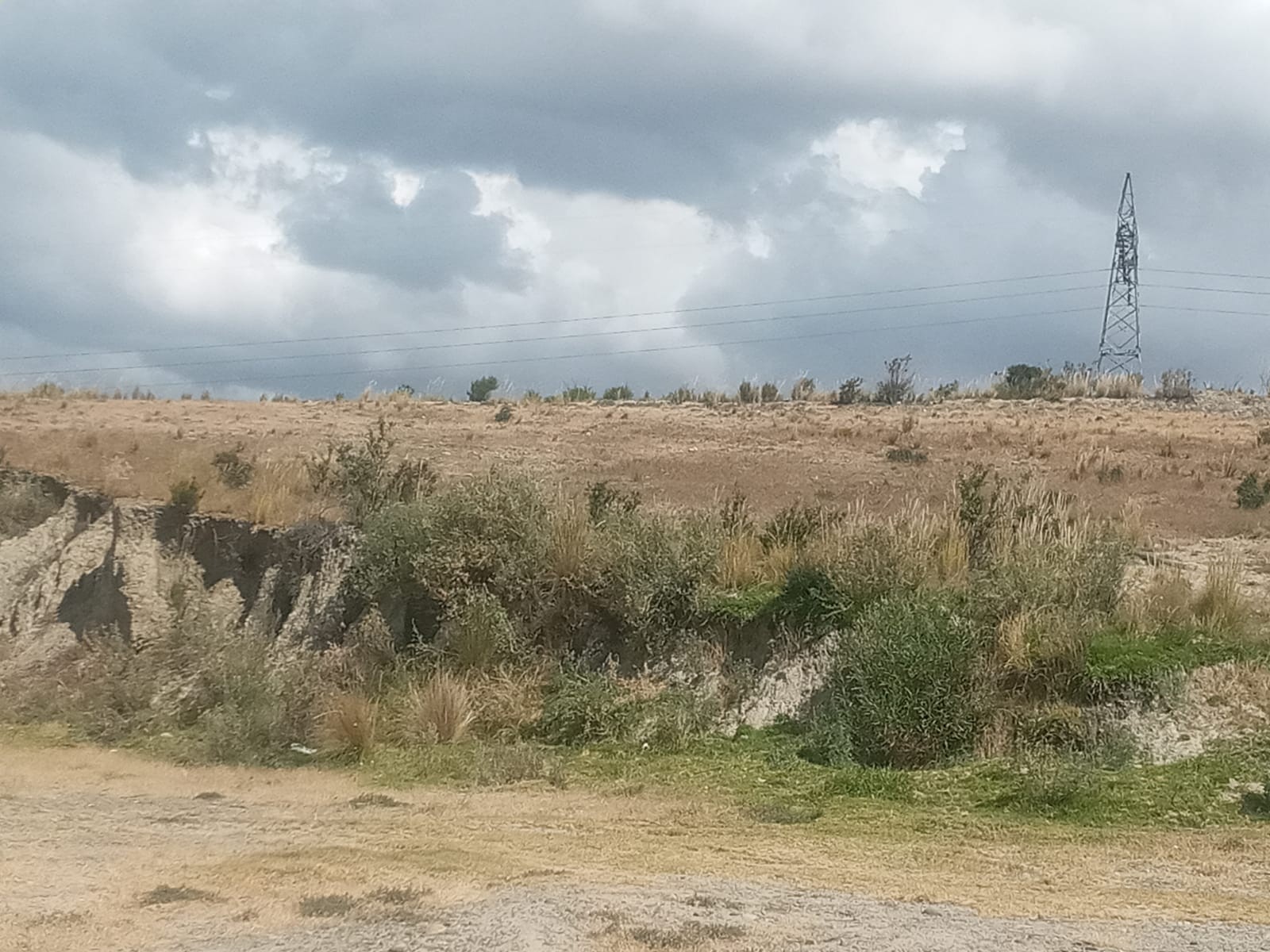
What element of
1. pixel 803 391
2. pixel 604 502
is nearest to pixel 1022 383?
pixel 803 391

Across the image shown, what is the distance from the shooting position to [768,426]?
1649 inches

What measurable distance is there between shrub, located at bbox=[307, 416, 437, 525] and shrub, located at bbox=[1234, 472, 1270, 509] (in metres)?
15.6

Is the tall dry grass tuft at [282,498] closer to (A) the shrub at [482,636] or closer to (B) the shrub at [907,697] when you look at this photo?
(A) the shrub at [482,636]

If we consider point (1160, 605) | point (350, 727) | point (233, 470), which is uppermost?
point (233, 470)

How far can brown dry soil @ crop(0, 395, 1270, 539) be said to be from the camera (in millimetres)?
26562

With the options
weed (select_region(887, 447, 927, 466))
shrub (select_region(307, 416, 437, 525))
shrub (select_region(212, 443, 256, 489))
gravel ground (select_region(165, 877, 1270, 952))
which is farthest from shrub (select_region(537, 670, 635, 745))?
→ weed (select_region(887, 447, 927, 466))

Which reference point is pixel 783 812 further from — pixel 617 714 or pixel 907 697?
pixel 617 714

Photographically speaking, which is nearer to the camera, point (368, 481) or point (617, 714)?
point (617, 714)

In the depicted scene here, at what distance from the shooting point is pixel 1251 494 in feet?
88.0

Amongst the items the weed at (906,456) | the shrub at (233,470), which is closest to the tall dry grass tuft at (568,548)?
the shrub at (233,470)

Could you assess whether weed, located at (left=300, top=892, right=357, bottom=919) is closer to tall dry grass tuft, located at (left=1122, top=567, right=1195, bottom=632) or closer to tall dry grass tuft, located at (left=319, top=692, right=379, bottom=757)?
tall dry grass tuft, located at (left=319, top=692, right=379, bottom=757)

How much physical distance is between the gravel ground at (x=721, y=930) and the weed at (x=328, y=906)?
28 centimetres

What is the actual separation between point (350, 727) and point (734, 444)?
21525 millimetres

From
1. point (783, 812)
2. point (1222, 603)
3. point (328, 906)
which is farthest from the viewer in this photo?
point (1222, 603)
